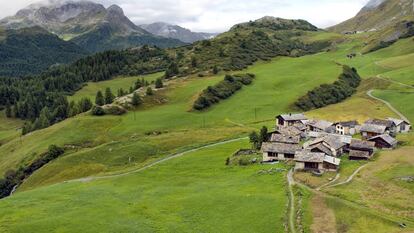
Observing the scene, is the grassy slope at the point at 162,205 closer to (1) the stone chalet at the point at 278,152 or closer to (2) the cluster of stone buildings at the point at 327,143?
(1) the stone chalet at the point at 278,152

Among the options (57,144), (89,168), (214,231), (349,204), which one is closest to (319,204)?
(349,204)

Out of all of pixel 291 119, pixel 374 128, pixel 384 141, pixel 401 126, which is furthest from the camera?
pixel 291 119

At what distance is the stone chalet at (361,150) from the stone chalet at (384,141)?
6822 mm

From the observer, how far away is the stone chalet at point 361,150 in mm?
108312

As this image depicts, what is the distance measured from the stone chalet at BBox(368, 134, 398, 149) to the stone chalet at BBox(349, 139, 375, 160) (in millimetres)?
6822

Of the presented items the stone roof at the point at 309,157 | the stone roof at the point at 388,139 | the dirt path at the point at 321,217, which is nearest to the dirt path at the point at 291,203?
the dirt path at the point at 321,217

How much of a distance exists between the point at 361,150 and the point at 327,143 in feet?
26.1

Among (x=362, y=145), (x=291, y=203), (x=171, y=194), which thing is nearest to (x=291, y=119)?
(x=362, y=145)

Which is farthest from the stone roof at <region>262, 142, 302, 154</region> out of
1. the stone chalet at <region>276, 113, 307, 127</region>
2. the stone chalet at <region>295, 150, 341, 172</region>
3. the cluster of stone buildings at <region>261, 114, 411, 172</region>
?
the stone chalet at <region>276, 113, 307, 127</region>

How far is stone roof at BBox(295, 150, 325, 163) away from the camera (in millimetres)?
101188

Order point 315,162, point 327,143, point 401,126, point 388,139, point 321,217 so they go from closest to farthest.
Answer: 1. point 321,217
2. point 315,162
3. point 327,143
4. point 388,139
5. point 401,126

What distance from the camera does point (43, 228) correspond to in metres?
76.5

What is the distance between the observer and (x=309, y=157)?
102 metres

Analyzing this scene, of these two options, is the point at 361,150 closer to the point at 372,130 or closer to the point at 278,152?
the point at 278,152
